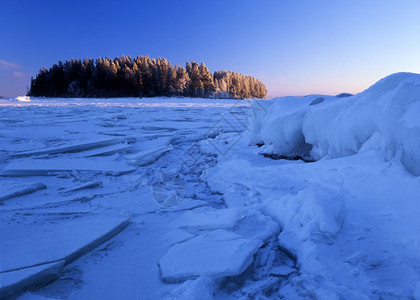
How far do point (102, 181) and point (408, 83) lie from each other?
366 centimetres

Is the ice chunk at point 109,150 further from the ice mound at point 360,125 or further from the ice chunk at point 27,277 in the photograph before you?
the ice chunk at point 27,277

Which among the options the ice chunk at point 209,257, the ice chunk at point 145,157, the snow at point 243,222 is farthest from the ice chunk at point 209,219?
the ice chunk at point 145,157

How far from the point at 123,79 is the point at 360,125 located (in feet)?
117

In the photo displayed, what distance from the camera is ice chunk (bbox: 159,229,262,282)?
1449 mm

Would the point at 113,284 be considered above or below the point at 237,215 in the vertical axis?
below

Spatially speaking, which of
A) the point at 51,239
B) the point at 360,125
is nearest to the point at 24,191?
the point at 51,239

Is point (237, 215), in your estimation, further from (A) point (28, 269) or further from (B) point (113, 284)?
(A) point (28, 269)

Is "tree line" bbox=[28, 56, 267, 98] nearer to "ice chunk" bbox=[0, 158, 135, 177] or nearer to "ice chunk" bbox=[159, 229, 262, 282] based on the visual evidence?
"ice chunk" bbox=[0, 158, 135, 177]

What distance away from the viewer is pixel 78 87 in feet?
115

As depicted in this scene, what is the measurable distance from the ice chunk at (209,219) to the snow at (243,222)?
1 centimetres

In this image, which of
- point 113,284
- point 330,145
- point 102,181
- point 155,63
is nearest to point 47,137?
point 102,181

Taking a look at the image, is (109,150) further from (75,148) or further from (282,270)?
(282,270)

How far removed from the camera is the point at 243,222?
84.1 inches

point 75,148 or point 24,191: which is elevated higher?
point 75,148
